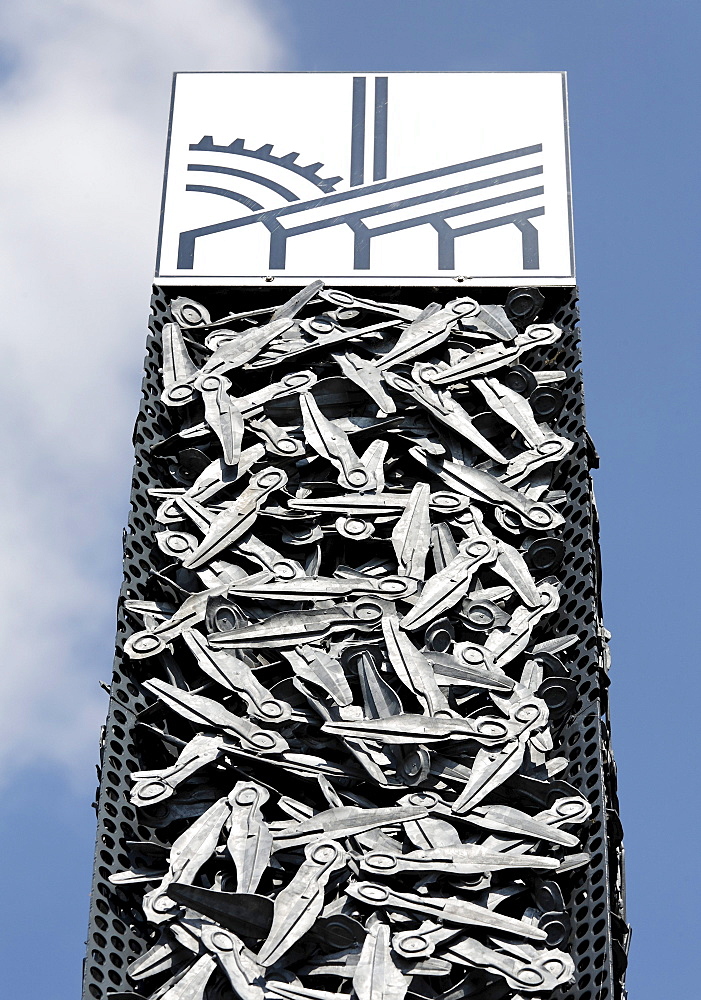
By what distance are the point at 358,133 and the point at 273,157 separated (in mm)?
711

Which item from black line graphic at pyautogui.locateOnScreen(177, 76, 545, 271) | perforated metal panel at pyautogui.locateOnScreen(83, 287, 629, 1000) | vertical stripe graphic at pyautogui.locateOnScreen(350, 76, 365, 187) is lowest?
perforated metal panel at pyautogui.locateOnScreen(83, 287, 629, 1000)

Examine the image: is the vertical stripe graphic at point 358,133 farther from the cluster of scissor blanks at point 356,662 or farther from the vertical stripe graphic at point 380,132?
the cluster of scissor blanks at point 356,662

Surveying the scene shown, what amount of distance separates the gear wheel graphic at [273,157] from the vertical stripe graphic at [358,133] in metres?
0.15

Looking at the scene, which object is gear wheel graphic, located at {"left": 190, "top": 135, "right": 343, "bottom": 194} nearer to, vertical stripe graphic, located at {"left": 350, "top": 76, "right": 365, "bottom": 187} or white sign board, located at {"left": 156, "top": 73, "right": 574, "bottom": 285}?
white sign board, located at {"left": 156, "top": 73, "right": 574, "bottom": 285}

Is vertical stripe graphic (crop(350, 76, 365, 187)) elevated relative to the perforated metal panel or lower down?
elevated

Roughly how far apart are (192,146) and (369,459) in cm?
405

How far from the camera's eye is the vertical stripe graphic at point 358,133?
18938 millimetres

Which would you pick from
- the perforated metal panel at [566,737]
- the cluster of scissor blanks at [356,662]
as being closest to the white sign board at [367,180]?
the cluster of scissor blanks at [356,662]

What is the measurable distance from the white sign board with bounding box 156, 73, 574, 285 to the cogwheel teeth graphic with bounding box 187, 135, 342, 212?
11 mm

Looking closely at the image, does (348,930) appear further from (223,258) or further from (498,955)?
(223,258)

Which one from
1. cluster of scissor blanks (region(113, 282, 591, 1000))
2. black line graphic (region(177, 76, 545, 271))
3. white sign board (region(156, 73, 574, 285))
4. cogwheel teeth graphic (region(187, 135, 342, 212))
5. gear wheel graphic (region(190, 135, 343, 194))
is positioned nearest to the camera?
cluster of scissor blanks (region(113, 282, 591, 1000))

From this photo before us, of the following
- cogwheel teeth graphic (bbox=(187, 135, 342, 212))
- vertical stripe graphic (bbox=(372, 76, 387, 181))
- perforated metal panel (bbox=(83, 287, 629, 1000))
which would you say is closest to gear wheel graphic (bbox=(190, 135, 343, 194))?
cogwheel teeth graphic (bbox=(187, 135, 342, 212))

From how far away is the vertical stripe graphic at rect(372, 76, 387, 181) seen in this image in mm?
18953

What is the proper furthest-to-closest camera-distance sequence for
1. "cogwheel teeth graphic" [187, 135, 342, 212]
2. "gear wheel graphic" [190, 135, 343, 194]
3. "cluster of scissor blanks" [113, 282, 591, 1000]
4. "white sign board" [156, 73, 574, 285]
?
"gear wheel graphic" [190, 135, 343, 194], "cogwheel teeth graphic" [187, 135, 342, 212], "white sign board" [156, 73, 574, 285], "cluster of scissor blanks" [113, 282, 591, 1000]
